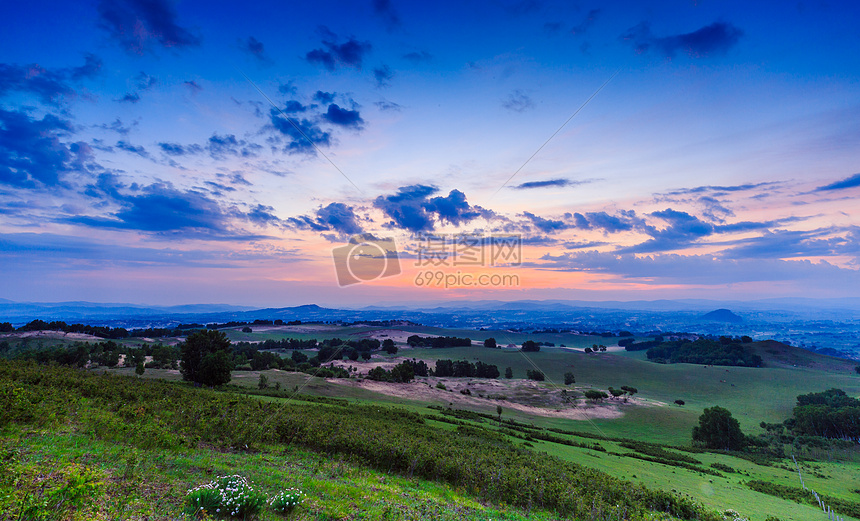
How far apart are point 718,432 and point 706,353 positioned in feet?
417

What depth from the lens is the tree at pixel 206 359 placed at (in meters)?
44.9

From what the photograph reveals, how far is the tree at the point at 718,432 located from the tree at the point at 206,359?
81.0m

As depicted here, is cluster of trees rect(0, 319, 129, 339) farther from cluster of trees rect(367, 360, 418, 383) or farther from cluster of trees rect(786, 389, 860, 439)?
cluster of trees rect(786, 389, 860, 439)

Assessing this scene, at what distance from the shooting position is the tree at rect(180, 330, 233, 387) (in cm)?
4492

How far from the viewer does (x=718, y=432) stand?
62344 mm

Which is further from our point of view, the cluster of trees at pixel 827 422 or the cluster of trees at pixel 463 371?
the cluster of trees at pixel 463 371

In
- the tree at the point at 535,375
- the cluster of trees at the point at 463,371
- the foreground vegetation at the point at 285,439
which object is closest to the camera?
the foreground vegetation at the point at 285,439

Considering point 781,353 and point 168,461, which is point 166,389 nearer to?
point 168,461

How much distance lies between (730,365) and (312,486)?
190 m

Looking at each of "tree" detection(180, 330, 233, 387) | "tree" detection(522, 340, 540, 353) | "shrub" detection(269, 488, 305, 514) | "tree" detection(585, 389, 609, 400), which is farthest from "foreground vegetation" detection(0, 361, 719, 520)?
"tree" detection(522, 340, 540, 353)

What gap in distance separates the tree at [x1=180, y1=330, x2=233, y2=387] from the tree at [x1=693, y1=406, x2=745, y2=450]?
266 feet

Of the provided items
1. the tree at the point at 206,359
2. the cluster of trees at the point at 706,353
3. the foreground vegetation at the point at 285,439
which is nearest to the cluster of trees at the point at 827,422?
the cluster of trees at the point at 706,353

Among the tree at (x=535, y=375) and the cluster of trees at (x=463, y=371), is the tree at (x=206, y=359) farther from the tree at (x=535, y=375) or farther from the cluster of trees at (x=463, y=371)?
the tree at (x=535, y=375)

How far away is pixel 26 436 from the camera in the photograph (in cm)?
1117
